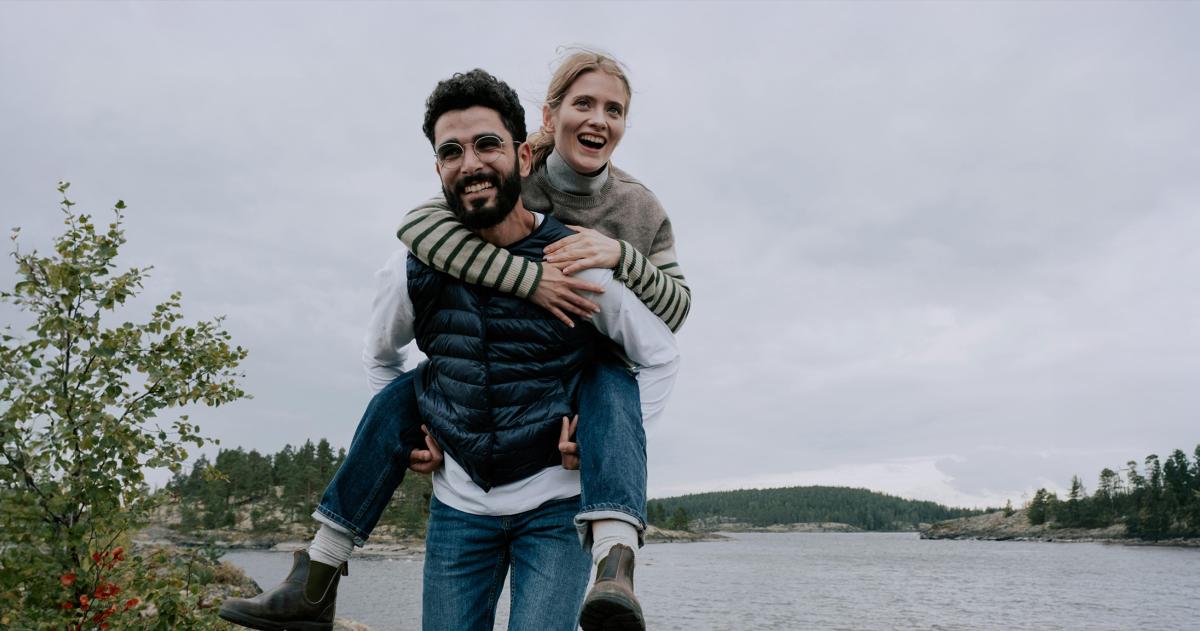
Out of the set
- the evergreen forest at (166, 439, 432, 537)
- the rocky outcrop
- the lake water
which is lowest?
the rocky outcrop

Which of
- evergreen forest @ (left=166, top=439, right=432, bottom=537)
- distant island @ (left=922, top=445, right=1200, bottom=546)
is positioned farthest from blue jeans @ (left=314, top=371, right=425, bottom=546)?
distant island @ (left=922, top=445, right=1200, bottom=546)

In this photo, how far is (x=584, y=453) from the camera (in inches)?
90.8

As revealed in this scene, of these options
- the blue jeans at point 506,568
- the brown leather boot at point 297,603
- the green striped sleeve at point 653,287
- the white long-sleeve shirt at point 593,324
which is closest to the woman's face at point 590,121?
the white long-sleeve shirt at point 593,324

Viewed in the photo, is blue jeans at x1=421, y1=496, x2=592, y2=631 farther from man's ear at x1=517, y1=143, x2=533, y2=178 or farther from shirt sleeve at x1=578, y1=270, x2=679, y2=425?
man's ear at x1=517, y1=143, x2=533, y2=178

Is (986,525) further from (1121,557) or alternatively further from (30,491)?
(30,491)

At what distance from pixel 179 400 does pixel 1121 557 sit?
102544 millimetres

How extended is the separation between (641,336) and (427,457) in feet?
2.74

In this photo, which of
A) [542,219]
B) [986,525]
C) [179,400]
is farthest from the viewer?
[986,525]

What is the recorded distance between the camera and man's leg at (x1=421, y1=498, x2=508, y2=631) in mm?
2549

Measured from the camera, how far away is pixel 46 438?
4594mm

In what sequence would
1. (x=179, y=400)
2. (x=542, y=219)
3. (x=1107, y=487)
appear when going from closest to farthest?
1. (x=542, y=219)
2. (x=179, y=400)
3. (x=1107, y=487)

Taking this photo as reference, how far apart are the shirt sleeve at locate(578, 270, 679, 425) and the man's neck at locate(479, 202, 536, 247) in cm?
32

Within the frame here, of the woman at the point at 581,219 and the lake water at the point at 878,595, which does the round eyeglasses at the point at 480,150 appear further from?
the lake water at the point at 878,595

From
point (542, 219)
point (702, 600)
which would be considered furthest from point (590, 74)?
point (702, 600)
